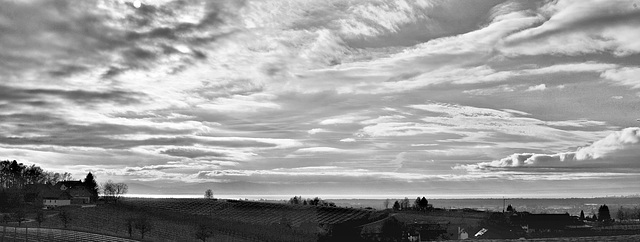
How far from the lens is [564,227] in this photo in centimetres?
18375

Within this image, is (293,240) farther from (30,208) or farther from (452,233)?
(30,208)

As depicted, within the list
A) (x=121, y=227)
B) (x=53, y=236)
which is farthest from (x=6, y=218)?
(x=53, y=236)

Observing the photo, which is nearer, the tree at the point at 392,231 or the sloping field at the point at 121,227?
the tree at the point at 392,231

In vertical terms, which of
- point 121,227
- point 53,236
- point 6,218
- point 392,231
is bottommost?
point 392,231

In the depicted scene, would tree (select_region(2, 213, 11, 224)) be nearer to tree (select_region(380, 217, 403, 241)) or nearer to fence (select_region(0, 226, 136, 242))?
fence (select_region(0, 226, 136, 242))

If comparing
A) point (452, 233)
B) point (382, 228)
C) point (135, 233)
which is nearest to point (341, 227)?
point (382, 228)

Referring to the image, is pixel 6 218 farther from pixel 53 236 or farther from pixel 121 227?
pixel 53 236

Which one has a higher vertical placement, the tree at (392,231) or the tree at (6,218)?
the tree at (6,218)

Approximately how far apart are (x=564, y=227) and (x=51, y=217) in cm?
15052

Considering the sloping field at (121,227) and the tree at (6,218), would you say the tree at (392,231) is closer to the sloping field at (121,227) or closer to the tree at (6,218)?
the sloping field at (121,227)

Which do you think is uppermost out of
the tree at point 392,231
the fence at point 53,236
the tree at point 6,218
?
the tree at point 6,218

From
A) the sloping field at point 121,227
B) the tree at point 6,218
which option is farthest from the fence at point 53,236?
the tree at point 6,218

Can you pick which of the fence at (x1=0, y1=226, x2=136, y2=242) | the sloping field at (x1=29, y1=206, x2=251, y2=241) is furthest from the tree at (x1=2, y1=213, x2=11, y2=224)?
the fence at (x1=0, y1=226, x2=136, y2=242)

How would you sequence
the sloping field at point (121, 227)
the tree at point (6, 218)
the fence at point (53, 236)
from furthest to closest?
the tree at point (6, 218) < the sloping field at point (121, 227) < the fence at point (53, 236)
